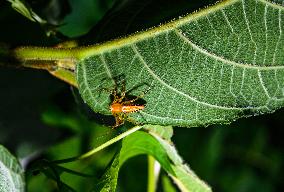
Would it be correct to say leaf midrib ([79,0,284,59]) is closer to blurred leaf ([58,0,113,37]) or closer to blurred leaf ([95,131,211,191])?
blurred leaf ([95,131,211,191])

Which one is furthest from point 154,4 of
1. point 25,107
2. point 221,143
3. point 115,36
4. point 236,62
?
point 221,143

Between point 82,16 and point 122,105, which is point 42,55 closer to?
point 122,105

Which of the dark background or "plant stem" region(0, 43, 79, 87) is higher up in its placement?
"plant stem" region(0, 43, 79, 87)

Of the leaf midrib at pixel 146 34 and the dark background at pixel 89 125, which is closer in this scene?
the leaf midrib at pixel 146 34

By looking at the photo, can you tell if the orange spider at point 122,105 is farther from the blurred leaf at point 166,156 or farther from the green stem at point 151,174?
the green stem at point 151,174

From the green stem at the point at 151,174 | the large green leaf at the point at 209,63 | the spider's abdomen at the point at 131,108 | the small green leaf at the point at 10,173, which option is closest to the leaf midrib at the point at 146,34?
the large green leaf at the point at 209,63

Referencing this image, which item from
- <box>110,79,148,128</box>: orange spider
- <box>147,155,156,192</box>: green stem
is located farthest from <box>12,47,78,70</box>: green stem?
<box>147,155,156,192</box>: green stem
